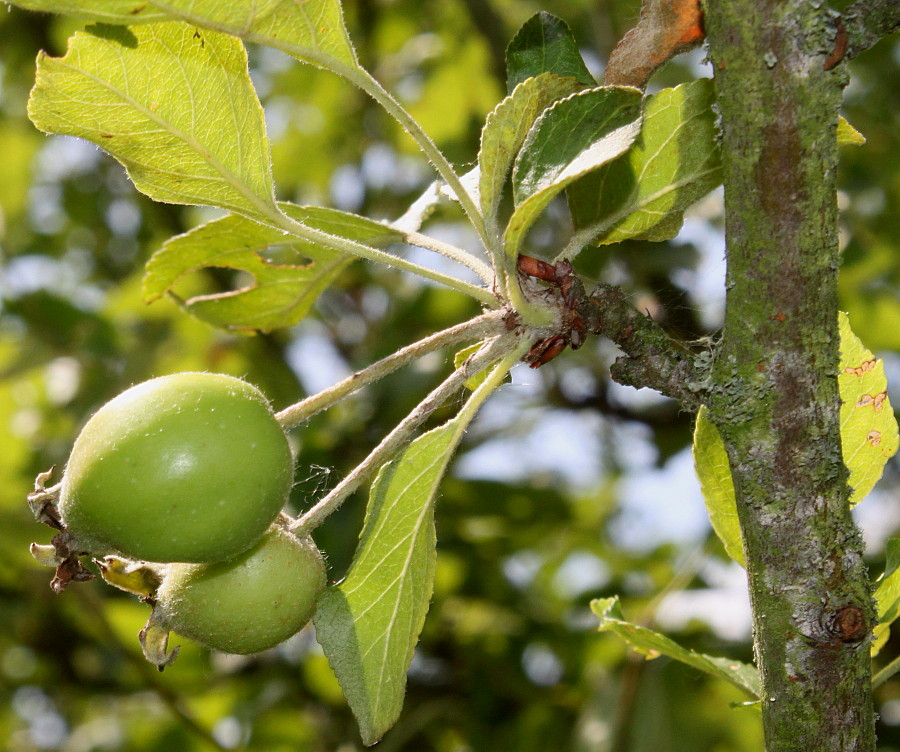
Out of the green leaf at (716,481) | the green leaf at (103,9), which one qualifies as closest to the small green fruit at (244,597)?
the green leaf at (716,481)

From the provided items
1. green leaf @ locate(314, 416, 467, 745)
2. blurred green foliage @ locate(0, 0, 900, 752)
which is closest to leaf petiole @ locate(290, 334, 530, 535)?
green leaf @ locate(314, 416, 467, 745)

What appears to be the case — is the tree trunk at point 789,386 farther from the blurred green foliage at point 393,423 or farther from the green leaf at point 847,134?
the blurred green foliage at point 393,423

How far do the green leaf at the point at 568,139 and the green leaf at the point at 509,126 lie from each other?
24 mm

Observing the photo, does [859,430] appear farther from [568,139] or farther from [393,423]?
[393,423]

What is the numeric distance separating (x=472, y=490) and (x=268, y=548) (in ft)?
6.36

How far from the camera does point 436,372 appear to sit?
8.52 feet

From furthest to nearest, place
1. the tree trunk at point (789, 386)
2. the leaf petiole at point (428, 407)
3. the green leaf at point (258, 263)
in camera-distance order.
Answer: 1. the green leaf at point (258, 263)
2. the leaf petiole at point (428, 407)
3. the tree trunk at point (789, 386)

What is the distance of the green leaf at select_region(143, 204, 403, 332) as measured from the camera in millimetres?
1387

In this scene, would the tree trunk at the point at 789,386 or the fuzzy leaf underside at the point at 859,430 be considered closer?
the tree trunk at the point at 789,386

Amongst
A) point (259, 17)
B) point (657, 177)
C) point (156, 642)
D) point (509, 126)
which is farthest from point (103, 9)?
point (156, 642)

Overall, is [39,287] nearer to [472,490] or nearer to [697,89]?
[472,490]

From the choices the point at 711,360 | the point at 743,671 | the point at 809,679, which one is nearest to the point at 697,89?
the point at 711,360

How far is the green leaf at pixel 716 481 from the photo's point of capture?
3.55 ft

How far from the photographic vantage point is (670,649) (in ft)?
3.85
